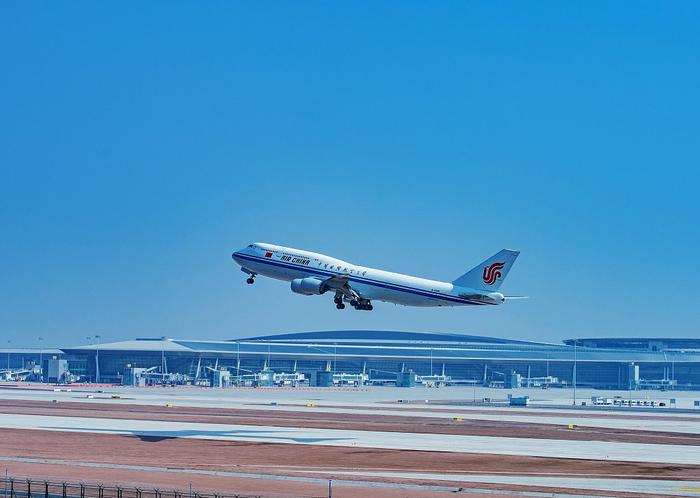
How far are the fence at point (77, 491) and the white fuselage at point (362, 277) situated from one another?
135 ft

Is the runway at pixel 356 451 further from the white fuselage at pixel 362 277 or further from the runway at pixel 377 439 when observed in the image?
the white fuselage at pixel 362 277

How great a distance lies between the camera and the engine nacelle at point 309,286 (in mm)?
97500

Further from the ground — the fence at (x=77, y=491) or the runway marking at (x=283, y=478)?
the fence at (x=77, y=491)

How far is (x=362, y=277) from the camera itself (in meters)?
97.2

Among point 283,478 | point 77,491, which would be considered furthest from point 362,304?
point 77,491

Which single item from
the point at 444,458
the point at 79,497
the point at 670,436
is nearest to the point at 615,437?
the point at 670,436

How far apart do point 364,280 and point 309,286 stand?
512 cm

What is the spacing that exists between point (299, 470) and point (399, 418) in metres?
54.2

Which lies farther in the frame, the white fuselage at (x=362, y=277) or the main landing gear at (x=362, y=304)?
the main landing gear at (x=362, y=304)

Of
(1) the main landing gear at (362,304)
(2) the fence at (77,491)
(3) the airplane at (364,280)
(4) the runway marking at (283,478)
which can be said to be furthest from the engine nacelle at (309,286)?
(2) the fence at (77,491)

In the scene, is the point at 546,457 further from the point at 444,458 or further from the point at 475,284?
the point at 475,284

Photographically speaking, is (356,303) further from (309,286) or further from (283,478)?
(283,478)

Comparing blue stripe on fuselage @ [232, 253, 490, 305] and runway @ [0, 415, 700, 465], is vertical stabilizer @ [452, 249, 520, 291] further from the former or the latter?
runway @ [0, 415, 700, 465]

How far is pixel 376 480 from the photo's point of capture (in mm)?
64250
